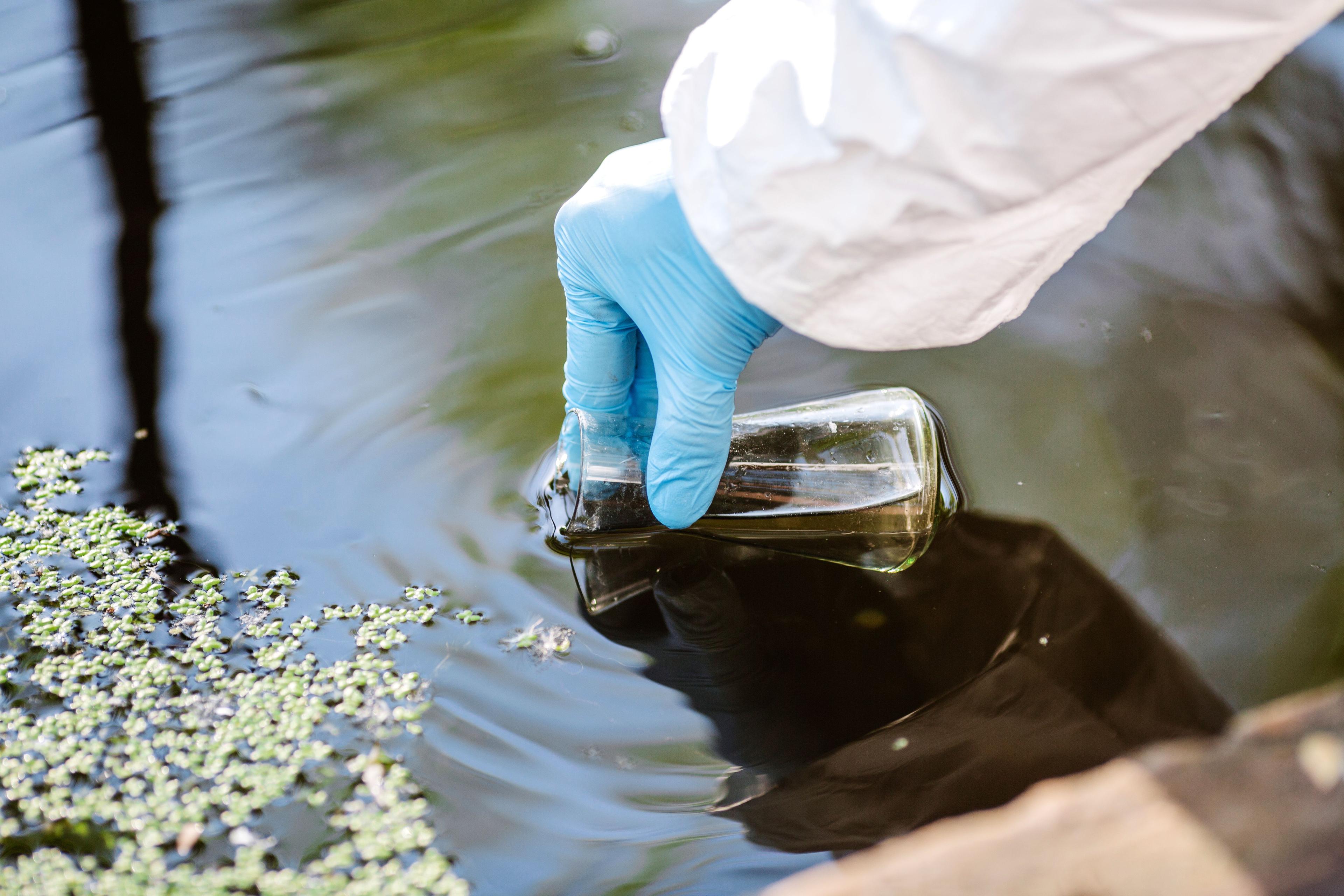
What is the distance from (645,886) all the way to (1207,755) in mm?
633

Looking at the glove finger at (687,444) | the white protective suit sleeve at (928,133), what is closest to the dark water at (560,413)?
the glove finger at (687,444)

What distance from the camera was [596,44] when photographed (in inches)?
69.6

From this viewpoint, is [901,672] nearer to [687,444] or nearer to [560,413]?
[687,444]

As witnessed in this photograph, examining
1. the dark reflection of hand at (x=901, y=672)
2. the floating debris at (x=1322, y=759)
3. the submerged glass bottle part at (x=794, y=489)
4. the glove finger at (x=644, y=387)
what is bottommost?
the floating debris at (x=1322, y=759)

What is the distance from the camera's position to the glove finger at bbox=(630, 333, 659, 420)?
1.28 m

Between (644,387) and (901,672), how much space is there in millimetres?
524

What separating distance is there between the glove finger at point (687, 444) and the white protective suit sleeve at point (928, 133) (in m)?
0.17

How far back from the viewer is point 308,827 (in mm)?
928

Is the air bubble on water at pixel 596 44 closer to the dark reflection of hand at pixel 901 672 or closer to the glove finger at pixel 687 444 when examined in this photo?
the glove finger at pixel 687 444

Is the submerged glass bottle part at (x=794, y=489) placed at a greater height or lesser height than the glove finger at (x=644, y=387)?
lesser

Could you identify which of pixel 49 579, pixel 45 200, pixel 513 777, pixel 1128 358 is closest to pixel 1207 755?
pixel 1128 358

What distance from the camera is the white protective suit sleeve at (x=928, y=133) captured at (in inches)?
29.2

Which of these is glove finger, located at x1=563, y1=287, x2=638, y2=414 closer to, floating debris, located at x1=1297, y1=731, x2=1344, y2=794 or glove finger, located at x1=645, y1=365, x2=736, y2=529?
glove finger, located at x1=645, y1=365, x2=736, y2=529

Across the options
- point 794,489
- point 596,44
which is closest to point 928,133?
point 794,489
